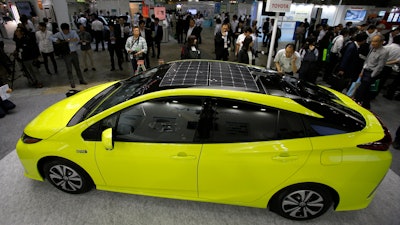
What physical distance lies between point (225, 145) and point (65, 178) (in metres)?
1.98

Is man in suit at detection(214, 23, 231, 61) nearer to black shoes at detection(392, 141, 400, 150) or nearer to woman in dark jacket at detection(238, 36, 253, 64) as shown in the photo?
woman in dark jacket at detection(238, 36, 253, 64)

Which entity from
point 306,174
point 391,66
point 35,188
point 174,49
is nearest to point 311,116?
point 306,174

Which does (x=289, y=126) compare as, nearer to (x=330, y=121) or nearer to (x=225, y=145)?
(x=330, y=121)

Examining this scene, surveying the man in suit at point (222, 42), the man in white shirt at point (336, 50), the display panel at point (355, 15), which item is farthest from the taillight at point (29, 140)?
the display panel at point (355, 15)

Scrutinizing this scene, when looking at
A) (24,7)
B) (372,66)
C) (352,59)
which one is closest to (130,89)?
(372,66)

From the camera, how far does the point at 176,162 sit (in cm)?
236

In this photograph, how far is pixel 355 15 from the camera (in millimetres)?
15164

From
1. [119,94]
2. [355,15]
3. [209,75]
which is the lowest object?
[119,94]

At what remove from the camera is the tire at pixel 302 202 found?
2.38m

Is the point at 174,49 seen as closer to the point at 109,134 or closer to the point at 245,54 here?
the point at 245,54

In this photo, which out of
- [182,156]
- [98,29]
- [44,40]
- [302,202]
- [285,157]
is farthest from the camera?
[98,29]

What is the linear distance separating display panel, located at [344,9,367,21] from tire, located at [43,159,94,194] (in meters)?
17.7

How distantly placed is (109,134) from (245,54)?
4569 millimetres

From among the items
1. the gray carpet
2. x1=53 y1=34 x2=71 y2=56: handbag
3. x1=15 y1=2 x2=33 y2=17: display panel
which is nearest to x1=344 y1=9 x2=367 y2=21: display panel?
the gray carpet
